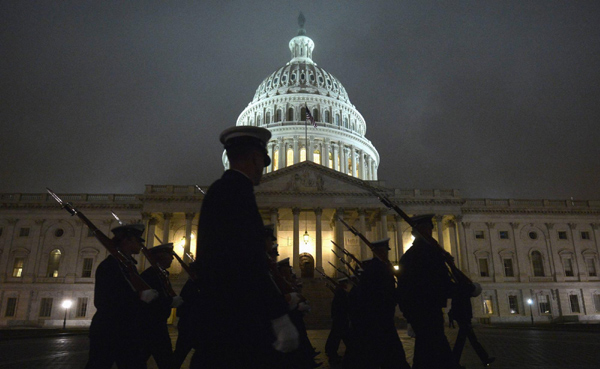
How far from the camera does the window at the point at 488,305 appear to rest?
165ft

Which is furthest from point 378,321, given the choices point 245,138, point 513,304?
point 513,304

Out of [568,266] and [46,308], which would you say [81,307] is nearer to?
[46,308]

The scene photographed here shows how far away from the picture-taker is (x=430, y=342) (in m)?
6.46

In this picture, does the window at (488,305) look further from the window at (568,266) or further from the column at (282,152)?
the column at (282,152)

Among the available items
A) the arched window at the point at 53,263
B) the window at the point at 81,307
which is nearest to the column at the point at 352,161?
the window at the point at 81,307

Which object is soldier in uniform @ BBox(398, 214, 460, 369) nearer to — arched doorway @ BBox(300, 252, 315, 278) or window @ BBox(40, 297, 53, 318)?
arched doorway @ BBox(300, 252, 315, 278)

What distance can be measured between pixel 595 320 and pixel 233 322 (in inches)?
2339

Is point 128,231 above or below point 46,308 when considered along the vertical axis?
above

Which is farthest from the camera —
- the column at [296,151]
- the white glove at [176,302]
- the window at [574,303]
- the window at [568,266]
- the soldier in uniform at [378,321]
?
the column at [296,151]

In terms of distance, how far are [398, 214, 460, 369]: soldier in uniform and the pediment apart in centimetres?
4117

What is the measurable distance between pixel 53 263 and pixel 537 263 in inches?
2352

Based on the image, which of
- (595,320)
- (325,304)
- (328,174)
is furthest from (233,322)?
(595,320)

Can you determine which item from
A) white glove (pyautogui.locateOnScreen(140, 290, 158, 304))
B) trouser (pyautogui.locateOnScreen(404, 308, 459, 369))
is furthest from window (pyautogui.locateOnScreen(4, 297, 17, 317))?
trouser (pyautogui.locateOnScreen(404, 308, 459, 369))

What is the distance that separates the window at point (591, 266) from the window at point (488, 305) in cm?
1360
